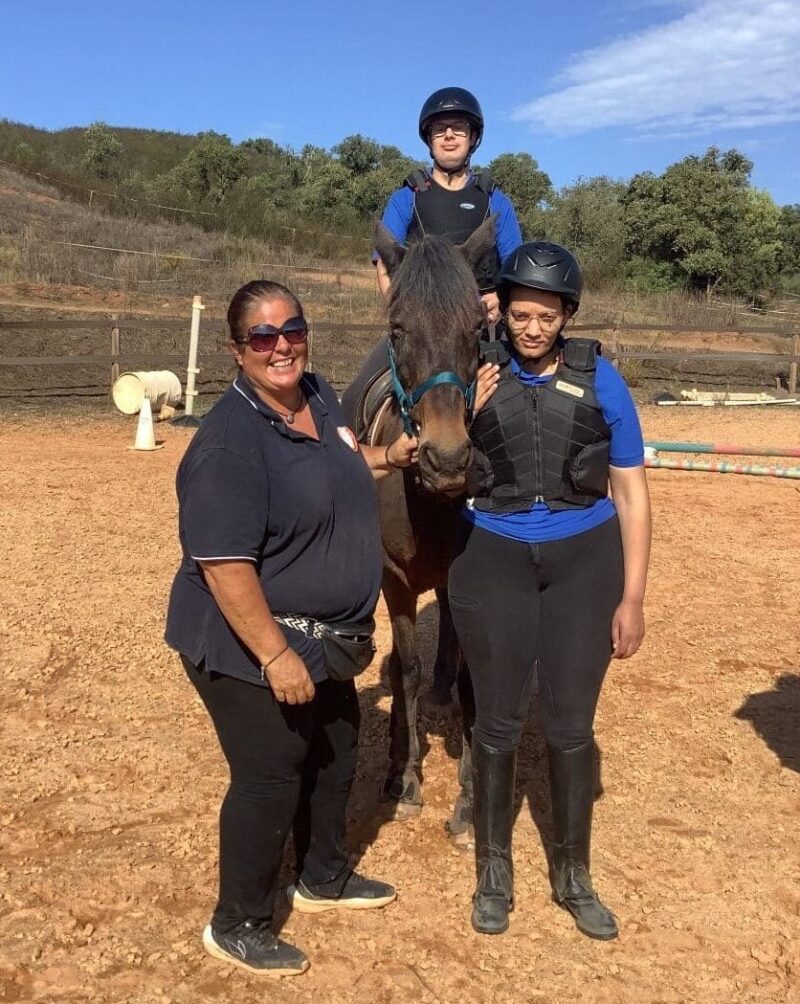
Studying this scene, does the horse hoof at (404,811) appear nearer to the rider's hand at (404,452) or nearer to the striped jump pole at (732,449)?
the rider's hand at (404,452)

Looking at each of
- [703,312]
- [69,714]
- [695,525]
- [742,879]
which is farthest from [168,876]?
[703,312]

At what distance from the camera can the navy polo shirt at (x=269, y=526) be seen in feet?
7.09

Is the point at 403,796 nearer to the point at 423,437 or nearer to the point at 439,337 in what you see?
the point at 423,437

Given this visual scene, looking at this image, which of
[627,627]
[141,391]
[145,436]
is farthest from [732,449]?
[141,391]

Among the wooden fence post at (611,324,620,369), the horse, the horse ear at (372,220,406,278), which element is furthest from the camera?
the wooden fence post at (611,324,620,369)

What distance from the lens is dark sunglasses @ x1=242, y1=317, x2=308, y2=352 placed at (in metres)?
2.30

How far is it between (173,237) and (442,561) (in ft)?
87.5

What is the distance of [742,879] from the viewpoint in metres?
3.14

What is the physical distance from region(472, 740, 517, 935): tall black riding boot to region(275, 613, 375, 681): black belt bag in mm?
671

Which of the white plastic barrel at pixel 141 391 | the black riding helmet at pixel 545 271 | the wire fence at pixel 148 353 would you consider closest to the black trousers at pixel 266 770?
the black riding helmet at pixel 545 271

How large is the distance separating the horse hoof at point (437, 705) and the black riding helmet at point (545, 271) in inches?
109

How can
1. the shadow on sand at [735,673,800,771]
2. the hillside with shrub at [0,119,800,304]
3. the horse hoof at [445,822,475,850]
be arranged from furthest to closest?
the hillside with shrub at [0,119,800,304]
the shadow on sand at [735,673,800,771]
the horse hoof at [445,822,475,850]

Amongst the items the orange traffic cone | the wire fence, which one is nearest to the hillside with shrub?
the wire fence

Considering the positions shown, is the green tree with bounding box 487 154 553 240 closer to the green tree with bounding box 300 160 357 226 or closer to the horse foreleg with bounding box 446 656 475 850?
the green tree with bounding box 300 160 357 226
